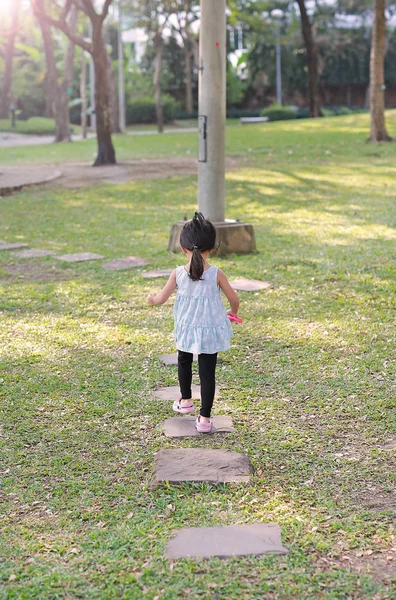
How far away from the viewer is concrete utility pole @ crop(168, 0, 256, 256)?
7727 mm

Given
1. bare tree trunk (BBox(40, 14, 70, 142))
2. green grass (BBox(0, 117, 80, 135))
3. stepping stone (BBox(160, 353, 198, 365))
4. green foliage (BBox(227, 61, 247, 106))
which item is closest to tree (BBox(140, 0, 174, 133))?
bare tree trunk (BBox(40, 14, 70, 142))

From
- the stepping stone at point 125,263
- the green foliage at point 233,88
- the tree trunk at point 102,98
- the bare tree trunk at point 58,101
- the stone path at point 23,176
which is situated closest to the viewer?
the stepping stone at point 125,263

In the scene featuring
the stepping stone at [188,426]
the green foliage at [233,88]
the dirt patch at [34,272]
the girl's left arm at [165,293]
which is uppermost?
the green foliage at [233,88]

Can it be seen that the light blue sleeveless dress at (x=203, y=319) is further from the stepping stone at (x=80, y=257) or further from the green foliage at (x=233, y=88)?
the green foliage at (x=233, y=88)

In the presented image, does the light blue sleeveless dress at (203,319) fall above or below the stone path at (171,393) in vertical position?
above

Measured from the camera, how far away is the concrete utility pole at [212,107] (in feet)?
25.3

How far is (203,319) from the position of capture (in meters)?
4.02

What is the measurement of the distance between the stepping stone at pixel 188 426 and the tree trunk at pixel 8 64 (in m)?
34.6

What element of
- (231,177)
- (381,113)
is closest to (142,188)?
(231,177)

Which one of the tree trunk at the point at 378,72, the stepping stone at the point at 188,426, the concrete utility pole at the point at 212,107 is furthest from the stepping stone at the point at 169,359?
the tree trunk at the point at 378,72

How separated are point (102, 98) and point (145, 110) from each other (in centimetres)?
2871

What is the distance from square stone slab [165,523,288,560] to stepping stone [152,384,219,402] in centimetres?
148

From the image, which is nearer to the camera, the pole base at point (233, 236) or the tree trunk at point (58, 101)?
the pole base at point (233, 236)

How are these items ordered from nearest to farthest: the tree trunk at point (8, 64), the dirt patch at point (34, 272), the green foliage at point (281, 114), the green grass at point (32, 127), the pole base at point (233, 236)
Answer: the dirt patch at point (34, 272) → the pole base at point (233, 236) → the tree trunk at point (8, 64) → the green foliage at point (281, 114) → the green grass at point (32, 127)
